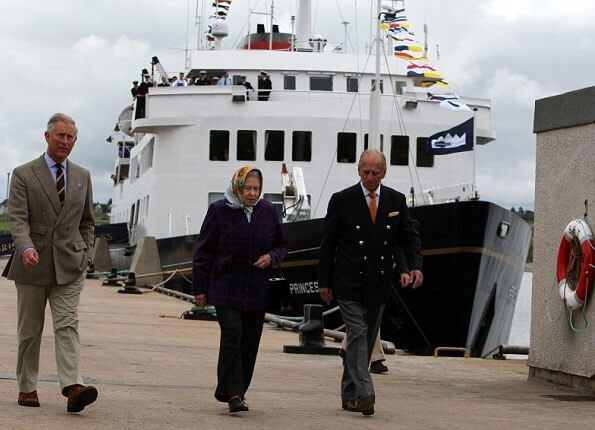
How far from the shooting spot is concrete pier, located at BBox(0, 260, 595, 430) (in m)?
7.10

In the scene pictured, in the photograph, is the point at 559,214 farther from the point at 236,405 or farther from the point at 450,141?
the point at 450,141

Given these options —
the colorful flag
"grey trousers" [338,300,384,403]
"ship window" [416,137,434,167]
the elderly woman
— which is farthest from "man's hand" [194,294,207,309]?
"ship window" [416,137,434,167]

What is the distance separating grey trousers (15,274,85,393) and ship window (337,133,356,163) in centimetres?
1867

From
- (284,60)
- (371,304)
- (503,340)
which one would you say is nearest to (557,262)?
(371,304)

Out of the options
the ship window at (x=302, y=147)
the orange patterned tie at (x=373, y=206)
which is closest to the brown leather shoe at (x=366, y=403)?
the orange patterned tie at (x=373, y=206)

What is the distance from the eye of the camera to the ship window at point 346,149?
25.7 meters

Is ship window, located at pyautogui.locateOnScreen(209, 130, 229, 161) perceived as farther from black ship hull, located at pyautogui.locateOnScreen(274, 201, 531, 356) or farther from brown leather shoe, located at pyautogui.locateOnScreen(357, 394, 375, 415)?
brown leather shoe, located at pyautogui.locateOnScreen(357, 394, 375, 415)

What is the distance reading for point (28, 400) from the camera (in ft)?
23.4

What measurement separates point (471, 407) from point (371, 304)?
1.12m

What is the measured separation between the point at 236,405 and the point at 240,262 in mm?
873

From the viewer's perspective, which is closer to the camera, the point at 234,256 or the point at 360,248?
the point at 234,256

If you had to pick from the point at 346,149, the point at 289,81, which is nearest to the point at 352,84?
the point at 289,81

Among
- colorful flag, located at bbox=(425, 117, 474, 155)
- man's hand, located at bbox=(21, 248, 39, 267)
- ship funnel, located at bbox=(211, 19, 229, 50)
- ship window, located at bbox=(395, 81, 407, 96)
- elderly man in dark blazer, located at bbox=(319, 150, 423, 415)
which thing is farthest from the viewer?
ship funnel, located at bbox=(211, 19, 229, 50)

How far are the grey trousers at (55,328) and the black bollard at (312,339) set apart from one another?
5586mm
